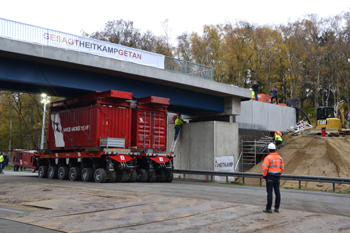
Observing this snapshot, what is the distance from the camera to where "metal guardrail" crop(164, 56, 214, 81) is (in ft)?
81.8

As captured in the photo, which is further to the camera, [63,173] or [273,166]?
[63,173]

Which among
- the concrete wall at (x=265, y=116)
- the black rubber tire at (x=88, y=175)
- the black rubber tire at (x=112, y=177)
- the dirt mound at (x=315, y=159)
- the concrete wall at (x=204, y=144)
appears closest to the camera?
the black rubber tire at (x=112, y=177)

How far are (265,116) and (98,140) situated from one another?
61.5 feet

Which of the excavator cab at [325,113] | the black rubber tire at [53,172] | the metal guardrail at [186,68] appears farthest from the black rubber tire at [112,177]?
the excavator cab at [325,113]

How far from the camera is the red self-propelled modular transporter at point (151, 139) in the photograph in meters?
20.6

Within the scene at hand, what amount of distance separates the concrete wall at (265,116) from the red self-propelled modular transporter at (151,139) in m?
11.5

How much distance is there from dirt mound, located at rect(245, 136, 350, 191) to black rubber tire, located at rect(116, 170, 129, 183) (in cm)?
911

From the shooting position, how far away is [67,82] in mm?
20844

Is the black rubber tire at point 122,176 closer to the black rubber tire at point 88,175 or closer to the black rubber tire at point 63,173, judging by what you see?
the black rubber tire at point 88,175

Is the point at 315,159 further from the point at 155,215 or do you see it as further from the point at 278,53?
the point at 278,53

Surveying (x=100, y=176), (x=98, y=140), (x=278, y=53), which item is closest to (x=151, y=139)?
(x=98, y=140)

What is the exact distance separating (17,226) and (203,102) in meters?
21.7

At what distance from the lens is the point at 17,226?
301 inches

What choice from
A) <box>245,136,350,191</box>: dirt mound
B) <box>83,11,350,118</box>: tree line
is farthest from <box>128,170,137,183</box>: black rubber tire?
<box>83,11,350,118</box>: tree line
